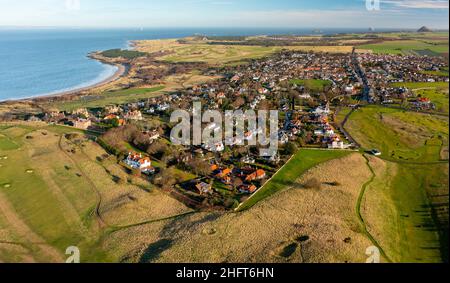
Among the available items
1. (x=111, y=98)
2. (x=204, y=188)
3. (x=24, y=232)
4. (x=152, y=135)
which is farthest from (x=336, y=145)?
(x=111, y=98)

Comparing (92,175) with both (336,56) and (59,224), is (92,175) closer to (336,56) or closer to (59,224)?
(59,224)

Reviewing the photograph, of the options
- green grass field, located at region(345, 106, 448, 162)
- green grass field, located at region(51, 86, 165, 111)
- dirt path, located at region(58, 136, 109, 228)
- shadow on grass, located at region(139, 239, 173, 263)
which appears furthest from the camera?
green grass field, located at region(51, 86, 165, 111)

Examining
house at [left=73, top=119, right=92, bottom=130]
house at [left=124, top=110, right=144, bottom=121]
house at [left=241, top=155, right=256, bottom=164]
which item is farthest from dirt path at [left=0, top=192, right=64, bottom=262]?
house at [left=124, top=110, right=144, bottom=121]

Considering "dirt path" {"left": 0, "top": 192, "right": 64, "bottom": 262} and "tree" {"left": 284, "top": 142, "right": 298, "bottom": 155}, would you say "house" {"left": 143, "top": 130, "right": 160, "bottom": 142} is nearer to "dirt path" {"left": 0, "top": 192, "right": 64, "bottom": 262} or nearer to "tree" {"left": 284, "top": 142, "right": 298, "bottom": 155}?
"tree" {"left": 284, "top": 142, "right": 298, "bottom": 155}

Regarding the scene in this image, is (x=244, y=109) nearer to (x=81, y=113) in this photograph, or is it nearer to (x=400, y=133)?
(x=400, y=133)
